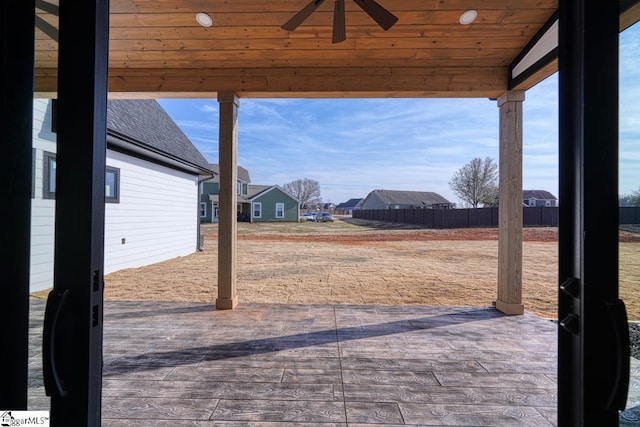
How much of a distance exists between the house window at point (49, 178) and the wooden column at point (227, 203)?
3088 millimetres

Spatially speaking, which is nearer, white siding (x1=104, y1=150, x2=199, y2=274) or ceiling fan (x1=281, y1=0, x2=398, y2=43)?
ceiling fan (x1=281, y1=0, x2=398, y2=43)

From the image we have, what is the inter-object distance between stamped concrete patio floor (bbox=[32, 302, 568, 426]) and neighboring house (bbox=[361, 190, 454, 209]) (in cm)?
4104

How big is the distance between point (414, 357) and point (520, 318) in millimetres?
1942

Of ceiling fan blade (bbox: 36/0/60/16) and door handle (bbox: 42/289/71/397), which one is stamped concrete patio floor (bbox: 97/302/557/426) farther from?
ceiling fan blade (bbox: 36/0/60/16)

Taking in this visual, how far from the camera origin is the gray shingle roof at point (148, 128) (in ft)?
22.3

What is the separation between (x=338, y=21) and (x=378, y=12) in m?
0.37

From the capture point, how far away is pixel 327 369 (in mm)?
2594

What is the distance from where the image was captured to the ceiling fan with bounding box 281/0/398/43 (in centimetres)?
263

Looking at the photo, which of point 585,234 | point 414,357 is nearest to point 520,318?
point 414,357

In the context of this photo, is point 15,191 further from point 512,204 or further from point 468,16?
point 512,204

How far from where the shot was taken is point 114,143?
6.55 metres

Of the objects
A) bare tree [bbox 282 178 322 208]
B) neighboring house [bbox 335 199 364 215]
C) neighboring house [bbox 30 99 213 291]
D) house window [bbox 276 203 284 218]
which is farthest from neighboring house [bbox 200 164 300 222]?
neighboring house [bbox 335 199 364 215]

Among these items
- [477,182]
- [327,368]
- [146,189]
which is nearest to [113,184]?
[146,189]

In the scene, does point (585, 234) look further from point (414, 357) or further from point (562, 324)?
point (414, 357)
